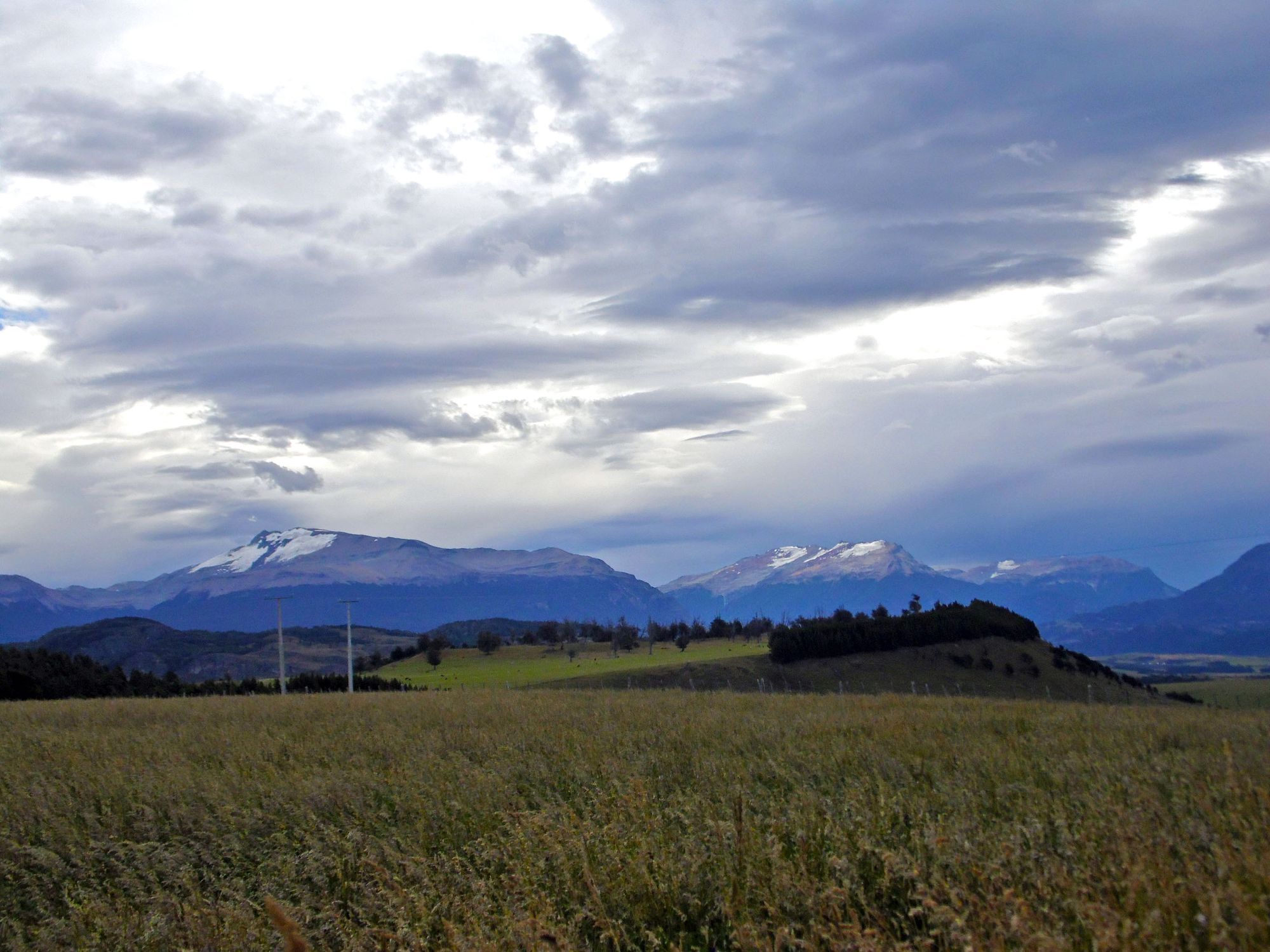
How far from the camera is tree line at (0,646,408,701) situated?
5359 centimetres

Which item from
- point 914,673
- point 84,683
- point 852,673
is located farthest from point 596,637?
point 84,683

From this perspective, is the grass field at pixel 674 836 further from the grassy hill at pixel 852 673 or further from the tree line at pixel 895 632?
the tree line at pixel 895 632

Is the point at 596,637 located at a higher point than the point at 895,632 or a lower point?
lower

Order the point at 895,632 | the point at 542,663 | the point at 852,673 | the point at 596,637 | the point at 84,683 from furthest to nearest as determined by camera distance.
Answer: the point at 596,637 → the point at 542,663 → the point at 895,632 → the point at 852,673 → the point at 84,683

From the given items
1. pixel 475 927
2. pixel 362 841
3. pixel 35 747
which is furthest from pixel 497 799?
pixel 35 747

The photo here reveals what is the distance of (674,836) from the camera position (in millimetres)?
7797

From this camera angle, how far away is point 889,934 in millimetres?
5555

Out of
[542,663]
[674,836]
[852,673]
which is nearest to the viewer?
[674,836]

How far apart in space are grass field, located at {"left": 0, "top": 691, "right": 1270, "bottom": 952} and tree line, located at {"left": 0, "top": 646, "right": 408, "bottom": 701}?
40.6m

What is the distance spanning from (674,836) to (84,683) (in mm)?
60029

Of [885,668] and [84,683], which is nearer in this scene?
[84,683]

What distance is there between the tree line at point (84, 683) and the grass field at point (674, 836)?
133 ft

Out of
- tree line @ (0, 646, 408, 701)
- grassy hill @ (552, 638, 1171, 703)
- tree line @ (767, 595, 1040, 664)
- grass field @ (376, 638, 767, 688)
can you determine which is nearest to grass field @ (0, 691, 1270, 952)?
tree line @ (0, 646, 408, 701)

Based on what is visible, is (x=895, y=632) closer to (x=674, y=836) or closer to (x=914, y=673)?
(x=914, y=673)
